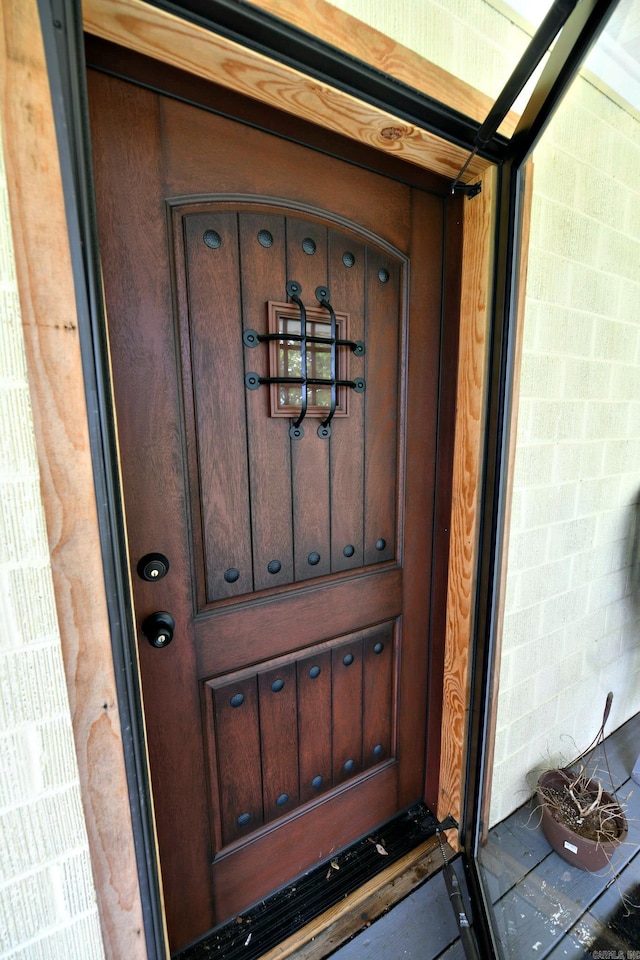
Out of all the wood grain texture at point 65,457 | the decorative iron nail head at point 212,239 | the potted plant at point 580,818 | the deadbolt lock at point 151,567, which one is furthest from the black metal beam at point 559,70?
the potted plant at point 580,818

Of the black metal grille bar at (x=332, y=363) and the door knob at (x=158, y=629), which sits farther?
the black metal grille bar at (x=332, y=363)

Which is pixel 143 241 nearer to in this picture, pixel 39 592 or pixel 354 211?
pixel 354 211

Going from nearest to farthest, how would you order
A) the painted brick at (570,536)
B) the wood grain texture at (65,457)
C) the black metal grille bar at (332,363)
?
the wood grain texture at (65,457), the black metal grille bar at (332,363), the painted brick at (570,536)

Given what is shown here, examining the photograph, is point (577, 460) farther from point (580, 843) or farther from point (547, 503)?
point (580, 843)

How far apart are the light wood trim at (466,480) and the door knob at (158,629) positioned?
795mm

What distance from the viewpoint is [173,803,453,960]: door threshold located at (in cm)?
96

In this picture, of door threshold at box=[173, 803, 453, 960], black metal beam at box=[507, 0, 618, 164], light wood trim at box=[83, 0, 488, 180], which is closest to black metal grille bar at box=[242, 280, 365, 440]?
light wood trim at box=[83, 0, 488, 180]

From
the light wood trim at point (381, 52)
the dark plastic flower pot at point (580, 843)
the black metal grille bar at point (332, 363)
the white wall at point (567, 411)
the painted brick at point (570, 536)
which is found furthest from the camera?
the painted brick at point (570, 536)

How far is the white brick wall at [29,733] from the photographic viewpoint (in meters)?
0.50

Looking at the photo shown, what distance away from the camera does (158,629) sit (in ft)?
2.60

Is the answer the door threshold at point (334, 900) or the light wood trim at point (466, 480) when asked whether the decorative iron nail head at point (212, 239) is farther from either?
the door threshold at point (334, 900)

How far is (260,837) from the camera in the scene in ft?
3.31

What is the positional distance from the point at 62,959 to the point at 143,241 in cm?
124

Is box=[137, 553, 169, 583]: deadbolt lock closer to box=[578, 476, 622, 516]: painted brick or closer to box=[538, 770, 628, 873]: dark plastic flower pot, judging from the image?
box=[578, 476, 622, 516]: painted brick
